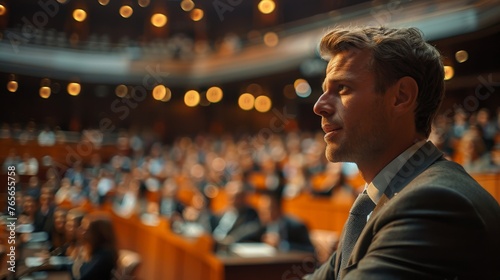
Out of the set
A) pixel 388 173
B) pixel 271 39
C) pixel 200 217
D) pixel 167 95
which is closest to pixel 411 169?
pixel 388 173

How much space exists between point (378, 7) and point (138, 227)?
5598mm

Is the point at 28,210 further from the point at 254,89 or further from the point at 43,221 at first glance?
the point at 254,89

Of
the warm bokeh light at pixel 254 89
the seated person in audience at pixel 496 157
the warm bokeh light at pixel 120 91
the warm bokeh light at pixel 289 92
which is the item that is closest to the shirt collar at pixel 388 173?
the seated person in audience at pixel 496 157

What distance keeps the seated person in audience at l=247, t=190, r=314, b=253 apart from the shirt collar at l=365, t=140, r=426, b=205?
281 centimetres

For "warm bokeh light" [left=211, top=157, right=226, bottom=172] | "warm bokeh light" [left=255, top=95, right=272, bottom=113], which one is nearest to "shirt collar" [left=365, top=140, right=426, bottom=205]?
"warm bokeh light" [left=211, top=157, right=226, bottom=172]

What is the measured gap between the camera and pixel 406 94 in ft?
3.39

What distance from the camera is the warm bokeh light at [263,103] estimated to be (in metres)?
12.7

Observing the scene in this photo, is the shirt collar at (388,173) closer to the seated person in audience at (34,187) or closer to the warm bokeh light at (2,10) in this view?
the seated person in audience at (34,187)

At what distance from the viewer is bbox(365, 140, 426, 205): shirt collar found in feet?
3.32

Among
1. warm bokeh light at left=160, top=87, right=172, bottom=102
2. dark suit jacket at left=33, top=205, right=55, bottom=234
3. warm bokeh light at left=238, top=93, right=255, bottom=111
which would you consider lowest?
dark suit jacket at left=33, top=205, right=55, bottom=234

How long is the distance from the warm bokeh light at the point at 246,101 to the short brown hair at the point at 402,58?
11.7 meters

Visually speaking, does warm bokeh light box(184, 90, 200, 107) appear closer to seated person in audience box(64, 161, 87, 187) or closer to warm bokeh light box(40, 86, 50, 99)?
seated person in audience box(64, 161, 87, 187)

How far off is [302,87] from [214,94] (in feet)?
8.94

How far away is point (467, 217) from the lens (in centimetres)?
78
